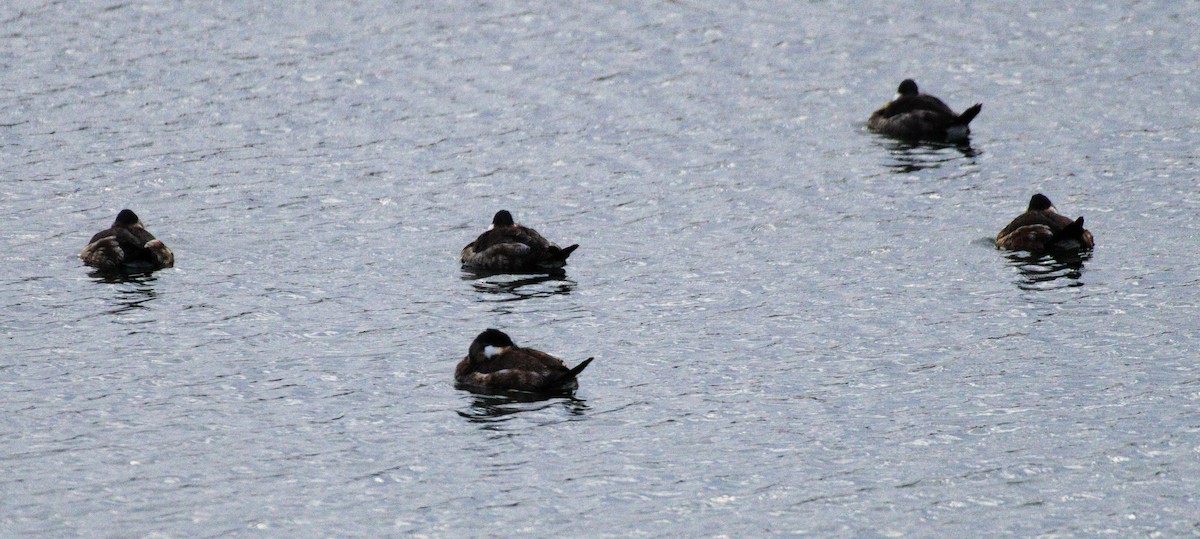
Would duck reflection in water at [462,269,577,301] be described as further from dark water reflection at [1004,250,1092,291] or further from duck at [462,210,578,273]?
dark water reflection at [1004,250,1092,291]

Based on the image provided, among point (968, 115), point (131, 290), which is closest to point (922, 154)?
point (968, 115)

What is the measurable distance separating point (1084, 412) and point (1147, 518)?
3240 millimetres

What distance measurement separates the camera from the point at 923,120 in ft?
127

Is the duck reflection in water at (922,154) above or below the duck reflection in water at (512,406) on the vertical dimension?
above

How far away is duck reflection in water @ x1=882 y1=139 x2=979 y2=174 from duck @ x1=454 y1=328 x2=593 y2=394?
15.3 meters

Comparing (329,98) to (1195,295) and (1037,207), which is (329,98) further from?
(1195,295)

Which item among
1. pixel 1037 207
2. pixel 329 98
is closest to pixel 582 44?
pixel 329 98

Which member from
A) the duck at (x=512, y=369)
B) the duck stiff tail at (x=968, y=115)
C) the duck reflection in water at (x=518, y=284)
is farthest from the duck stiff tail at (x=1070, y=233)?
the duck at (x=512, y=369)

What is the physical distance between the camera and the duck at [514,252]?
29156 millimetres

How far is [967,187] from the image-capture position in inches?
1357

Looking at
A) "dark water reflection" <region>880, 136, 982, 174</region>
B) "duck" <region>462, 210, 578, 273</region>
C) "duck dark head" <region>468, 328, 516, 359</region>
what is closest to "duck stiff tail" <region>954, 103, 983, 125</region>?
"dark water reflection" <region>880, 136, 982, 174</region>

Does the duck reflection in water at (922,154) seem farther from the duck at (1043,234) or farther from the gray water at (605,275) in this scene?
the duck at (1043,234)

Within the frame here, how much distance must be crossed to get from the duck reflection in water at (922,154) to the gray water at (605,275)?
18 cm

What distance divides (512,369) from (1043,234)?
11310mm
